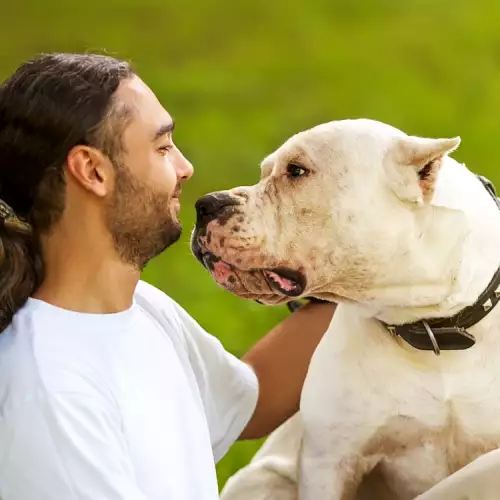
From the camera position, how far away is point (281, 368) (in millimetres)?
2021

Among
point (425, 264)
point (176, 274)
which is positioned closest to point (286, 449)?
point (425, 264)

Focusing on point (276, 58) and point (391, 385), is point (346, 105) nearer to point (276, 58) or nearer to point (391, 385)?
point (276, 58)

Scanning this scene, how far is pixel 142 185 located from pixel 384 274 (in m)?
0.40

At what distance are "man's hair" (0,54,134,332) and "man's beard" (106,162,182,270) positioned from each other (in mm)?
55

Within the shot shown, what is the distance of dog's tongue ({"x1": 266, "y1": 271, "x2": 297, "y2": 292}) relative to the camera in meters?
1.73

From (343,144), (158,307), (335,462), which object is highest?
(343,144)

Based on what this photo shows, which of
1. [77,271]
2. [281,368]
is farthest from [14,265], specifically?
[281,368]

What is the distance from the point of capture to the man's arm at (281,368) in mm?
1992

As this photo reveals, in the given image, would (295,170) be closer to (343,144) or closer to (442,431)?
(343,144)

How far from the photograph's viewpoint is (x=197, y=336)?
188 cm

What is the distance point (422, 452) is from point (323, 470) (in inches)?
6.4

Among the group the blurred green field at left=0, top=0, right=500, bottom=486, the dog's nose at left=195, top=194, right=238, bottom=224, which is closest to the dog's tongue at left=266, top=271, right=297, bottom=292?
the dog's nose at left=195, top=194, right=238, bottom=224

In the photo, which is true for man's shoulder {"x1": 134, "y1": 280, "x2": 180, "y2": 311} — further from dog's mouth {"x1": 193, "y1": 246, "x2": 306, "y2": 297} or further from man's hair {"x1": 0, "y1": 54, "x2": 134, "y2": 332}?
man's hair {"x1": 0, "y1": 54, "x2": 134, "y2": 332}

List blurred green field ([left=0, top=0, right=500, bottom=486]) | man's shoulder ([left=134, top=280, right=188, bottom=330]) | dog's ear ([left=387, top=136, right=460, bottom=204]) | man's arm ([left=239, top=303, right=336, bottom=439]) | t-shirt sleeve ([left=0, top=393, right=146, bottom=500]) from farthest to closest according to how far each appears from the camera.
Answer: blurred green field ([left=0, top=0, right=500, bottom=486]) → man's arm ([left=239, top=303, right=336, bottom=439]) → man's shoulder ([left=134, top=280, right=188, bottom=330]) → dog's ear ([left=387, top=136, right=460, bottom=204]) → t-shirt sleeve ([left=0, top=393, right=146, bottom=500])
